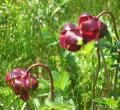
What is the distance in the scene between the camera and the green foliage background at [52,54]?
1957 millimetres

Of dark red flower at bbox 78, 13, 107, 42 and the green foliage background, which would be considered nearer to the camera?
dark red flower at bbox 78, 13, 107, 42

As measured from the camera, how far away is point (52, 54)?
9.02ft

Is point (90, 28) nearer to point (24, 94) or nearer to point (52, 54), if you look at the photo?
point (24, 94)

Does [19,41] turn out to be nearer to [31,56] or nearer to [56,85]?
[31,56]

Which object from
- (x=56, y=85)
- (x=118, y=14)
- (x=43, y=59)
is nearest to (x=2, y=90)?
(x=56, y=85)

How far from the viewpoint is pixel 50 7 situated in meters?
Answer: 3.00

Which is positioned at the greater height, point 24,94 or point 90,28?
point 90,28

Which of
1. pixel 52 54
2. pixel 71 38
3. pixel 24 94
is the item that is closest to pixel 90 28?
pixel 71 38

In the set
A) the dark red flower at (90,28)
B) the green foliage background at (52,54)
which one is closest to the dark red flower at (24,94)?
the green foliage background at (52,54)

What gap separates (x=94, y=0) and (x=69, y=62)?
1.00 metres

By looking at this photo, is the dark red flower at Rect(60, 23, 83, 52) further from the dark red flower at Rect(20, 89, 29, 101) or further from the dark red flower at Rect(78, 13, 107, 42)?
the dark red flower at Rect(20, 89, 29, 101)

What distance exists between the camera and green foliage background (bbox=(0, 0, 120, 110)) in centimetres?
196

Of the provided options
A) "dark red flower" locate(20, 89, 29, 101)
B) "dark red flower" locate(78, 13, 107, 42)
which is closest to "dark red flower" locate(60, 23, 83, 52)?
"dark red flower" locate(78, 13, 107, 42)

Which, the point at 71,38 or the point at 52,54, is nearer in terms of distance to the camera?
the point at 71,38
